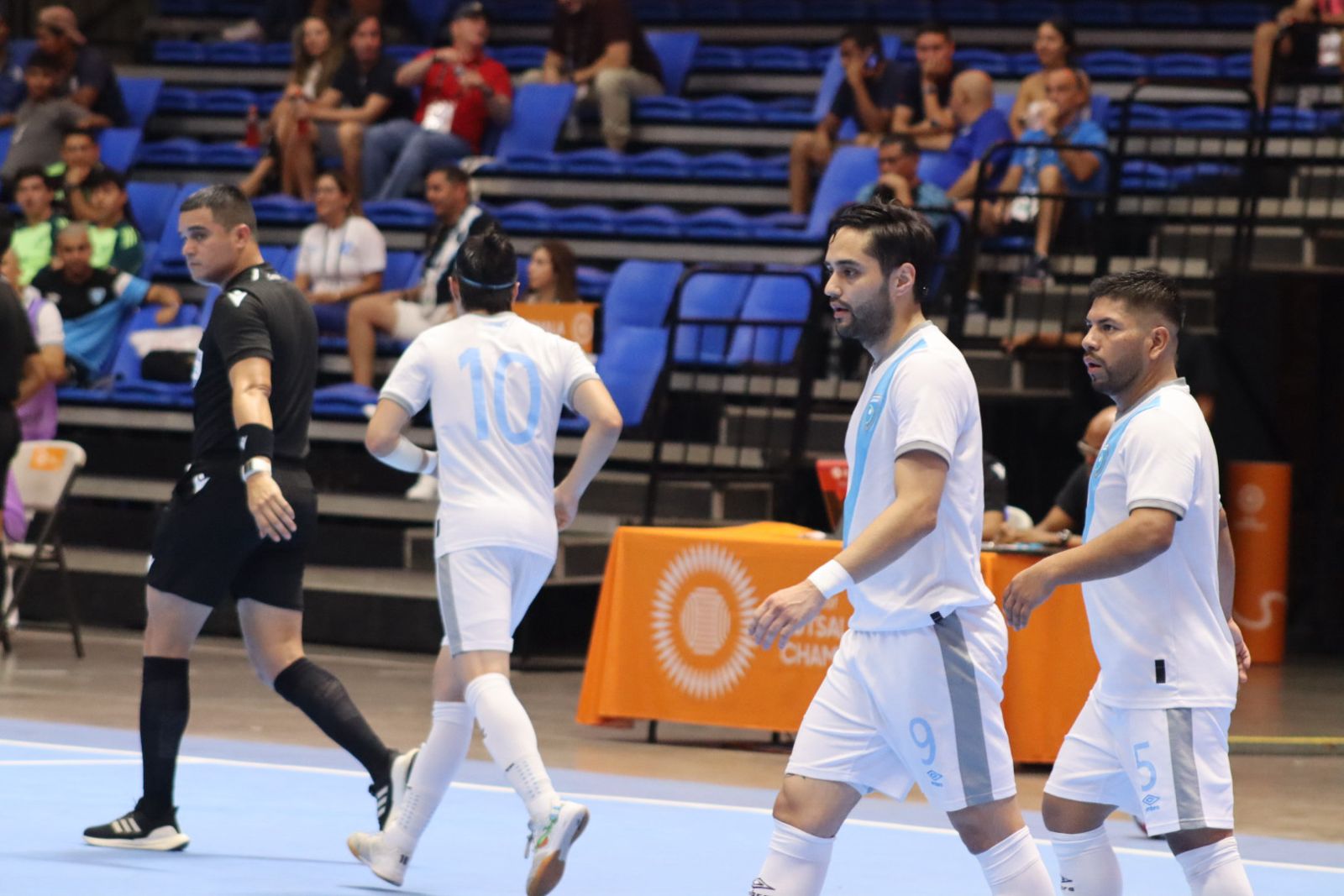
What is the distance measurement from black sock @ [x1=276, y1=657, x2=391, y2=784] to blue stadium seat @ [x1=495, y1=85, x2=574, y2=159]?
8953 millimetres

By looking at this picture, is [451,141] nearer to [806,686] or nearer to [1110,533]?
[806,686]

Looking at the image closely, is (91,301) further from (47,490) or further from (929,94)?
(929,94)

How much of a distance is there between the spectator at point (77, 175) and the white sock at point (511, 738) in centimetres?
944

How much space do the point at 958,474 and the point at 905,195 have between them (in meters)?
7.56

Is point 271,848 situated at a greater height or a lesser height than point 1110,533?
lesser

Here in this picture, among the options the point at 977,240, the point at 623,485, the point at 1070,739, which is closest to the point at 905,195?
the point at 977,240

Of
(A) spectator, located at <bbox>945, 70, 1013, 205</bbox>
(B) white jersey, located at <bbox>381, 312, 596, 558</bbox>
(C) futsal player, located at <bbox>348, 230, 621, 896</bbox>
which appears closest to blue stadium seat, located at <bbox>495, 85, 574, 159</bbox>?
(A) spectator, located at <bbox>945, 70, 1013, 205</bbox>

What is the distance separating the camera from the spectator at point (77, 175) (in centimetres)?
1398

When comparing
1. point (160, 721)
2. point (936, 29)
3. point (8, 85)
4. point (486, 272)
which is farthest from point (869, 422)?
point (8, 85)

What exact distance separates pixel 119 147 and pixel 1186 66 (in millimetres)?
7586

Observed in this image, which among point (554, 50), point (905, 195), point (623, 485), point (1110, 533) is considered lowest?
point (623, 485)

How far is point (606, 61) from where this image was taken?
14.6m

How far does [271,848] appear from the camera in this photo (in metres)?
6.22

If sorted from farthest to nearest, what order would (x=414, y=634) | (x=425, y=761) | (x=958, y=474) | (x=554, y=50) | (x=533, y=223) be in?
(x=554, y=50) < (x=533, y=223) < (x=414, y=634) < (x=425, y=761) < (x=958, y=474)
